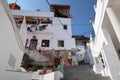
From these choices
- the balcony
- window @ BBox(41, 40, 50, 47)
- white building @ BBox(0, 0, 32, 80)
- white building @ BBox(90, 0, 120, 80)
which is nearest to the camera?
white building @ BBox(0, 0, 32, 80)

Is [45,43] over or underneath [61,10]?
underneath

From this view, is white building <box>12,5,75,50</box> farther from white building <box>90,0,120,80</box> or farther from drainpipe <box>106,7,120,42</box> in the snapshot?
drainpipe <box>106,7,120,42</box>

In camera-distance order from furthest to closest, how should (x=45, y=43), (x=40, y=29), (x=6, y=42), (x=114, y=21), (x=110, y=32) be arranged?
(x=40, y=29)
(x=45, y=43)
(x=110, y=32)
(x=114, y=21)
(x=6, y=42)

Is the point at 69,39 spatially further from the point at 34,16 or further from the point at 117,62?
the point at 117,62

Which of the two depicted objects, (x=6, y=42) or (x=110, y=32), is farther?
(x=110, y=32)

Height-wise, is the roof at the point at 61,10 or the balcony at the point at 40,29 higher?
the roof at the point at 61,10

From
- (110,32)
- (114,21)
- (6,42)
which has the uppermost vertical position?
(110,32)

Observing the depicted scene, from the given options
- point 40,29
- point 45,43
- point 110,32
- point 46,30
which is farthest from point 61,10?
point 110,32

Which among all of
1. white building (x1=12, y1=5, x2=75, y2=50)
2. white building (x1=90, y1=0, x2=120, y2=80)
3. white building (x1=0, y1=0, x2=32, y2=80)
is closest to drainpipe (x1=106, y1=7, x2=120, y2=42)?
white building (x1=90, y1=0, x2=120, y2=80)

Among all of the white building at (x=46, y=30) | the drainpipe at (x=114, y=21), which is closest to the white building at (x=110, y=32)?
the drainpipe at (x=114, y=21)

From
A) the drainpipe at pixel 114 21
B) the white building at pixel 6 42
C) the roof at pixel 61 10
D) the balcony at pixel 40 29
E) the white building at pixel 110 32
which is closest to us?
the white building at pixel 6 42

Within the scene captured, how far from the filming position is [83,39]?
22.7m

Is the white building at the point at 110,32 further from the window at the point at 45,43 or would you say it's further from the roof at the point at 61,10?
the roof at the point at 61,10

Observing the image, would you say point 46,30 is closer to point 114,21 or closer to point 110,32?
Result: point 110,32
